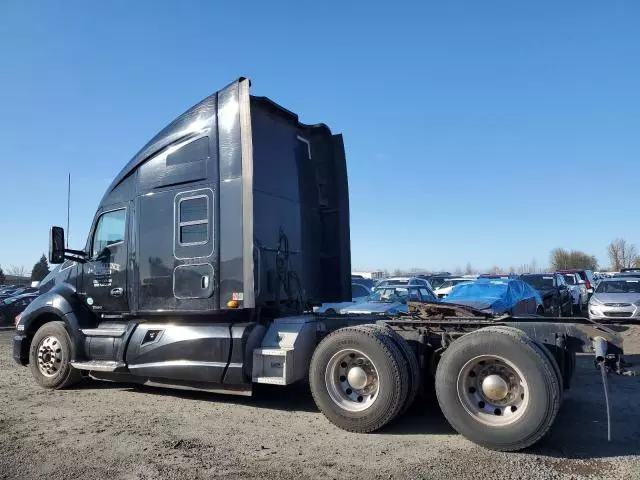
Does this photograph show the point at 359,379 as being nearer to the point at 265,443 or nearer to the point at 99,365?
the point at 265,443

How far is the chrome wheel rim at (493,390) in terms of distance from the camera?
5.14m

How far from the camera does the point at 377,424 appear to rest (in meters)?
5.63

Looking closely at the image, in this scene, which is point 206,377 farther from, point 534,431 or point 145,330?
point 534,431

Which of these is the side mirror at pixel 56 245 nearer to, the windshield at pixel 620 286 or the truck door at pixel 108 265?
the truck door at pixel 108 265

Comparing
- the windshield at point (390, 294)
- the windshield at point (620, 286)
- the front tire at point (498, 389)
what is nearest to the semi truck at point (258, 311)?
the front tire at point (498, 389)

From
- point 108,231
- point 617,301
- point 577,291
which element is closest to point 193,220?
point 108,231

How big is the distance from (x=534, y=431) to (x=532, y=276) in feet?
58.8

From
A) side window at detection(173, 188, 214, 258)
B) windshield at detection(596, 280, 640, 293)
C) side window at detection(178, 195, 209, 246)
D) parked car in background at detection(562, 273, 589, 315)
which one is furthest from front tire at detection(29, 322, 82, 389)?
parked car in background at detection(562, 273, 589, 315)

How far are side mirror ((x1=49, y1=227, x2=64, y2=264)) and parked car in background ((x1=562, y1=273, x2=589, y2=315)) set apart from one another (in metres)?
20.8

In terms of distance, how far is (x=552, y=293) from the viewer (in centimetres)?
1827

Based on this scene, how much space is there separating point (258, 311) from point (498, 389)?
3.27 meters

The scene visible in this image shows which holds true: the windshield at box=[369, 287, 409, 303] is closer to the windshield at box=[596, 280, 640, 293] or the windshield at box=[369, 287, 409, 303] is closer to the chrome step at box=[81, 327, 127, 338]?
the chrome step at box=[81, 327, 127, 338]

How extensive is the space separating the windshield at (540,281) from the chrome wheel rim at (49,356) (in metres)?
17.4

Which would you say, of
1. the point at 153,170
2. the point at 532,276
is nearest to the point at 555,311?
the point at 532,276
